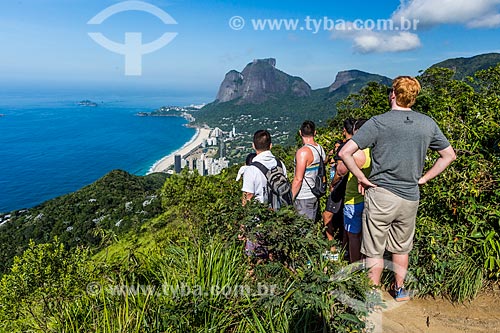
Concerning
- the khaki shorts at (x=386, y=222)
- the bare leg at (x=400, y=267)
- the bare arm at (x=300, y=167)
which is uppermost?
the bare arm at (x=300, y=167)

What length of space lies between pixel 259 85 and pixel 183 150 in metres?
84.7

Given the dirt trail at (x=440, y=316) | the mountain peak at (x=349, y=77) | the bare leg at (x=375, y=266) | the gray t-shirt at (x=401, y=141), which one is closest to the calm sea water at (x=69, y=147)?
the bare leg at (x=375, y=266)

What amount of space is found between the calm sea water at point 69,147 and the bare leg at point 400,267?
66437 millimetres

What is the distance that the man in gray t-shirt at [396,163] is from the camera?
2.28m

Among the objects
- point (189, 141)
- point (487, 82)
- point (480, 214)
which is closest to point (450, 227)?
point (480, 214)

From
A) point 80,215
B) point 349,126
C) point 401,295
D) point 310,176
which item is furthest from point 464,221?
point 80,215

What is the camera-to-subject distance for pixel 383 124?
2.28 meters

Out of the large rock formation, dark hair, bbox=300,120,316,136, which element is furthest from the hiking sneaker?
the large rock formation

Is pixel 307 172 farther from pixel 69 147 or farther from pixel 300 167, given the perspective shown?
pixel 69 147

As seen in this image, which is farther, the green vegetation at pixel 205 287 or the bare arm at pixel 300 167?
the bare arm at pixel 300 167

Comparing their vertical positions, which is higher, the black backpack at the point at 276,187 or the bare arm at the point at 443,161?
the bare arm at the point at 443,161

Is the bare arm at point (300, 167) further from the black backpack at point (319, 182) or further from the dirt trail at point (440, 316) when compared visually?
the dirt trail at point (440, 316)

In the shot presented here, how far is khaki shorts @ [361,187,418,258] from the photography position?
7.89ft

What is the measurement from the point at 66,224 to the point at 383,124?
39254 mm
